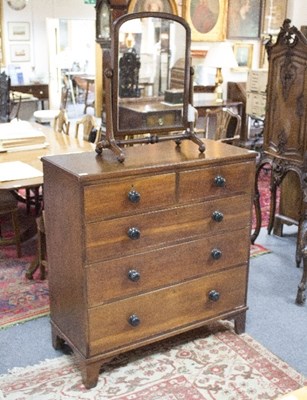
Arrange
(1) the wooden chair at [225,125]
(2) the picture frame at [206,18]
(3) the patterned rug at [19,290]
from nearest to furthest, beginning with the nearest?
A: 1. (3) the patterned rug at [19,290]
2. (1) the wooden chair at [225,125]
3. (2) the picture frame at [206,18]

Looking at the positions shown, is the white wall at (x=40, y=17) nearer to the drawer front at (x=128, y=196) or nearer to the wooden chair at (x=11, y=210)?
the wooden chair at (x=11, y=210)

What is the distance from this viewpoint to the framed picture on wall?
703 centimetres

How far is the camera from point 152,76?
2.76m

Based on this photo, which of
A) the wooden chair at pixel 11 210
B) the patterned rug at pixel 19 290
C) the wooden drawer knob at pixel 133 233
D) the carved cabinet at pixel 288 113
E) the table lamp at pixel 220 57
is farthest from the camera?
the table lamp at pixel 220 57

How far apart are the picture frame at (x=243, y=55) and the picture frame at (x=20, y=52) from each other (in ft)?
13.8

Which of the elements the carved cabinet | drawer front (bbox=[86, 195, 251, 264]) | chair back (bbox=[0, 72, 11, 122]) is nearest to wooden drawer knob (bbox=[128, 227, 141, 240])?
drawer front (bbox=[86, 195, 251, 264])

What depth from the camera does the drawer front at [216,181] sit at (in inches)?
98.7

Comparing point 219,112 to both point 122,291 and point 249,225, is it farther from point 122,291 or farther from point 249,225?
point 122,291

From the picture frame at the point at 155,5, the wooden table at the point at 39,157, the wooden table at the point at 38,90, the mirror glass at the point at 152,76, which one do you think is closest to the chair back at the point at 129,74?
the mirror glass at the point at 152,76

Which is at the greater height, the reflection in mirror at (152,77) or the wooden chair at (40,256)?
the reflection in mirror at (152,77)

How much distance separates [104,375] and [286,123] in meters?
2.16

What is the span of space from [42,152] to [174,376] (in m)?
1.96

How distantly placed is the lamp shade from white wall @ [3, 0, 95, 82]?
165 inches

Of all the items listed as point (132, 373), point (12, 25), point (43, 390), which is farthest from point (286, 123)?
point (12, 25)
